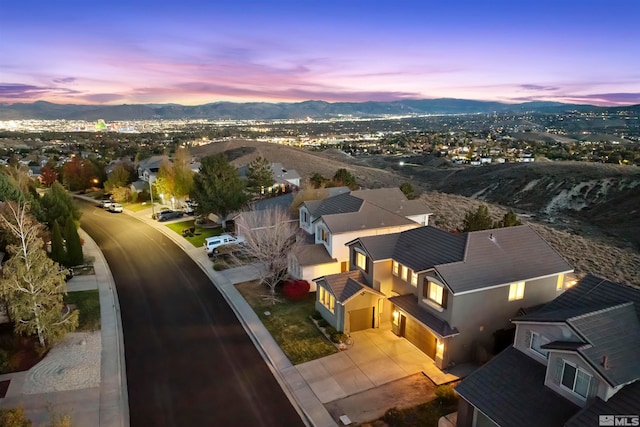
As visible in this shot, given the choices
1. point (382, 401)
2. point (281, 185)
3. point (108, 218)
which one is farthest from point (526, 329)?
point (108, 218)

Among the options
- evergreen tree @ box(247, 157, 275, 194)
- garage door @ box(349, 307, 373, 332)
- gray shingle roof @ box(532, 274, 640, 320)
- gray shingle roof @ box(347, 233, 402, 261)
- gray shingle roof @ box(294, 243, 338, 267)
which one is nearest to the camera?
gray shingle roof @ box(532, 274, 640, 320)

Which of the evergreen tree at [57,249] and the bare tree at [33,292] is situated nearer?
the bare tree at [33,292]

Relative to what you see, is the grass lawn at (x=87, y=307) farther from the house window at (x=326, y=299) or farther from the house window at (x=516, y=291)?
the house window at (x=516, y=291)

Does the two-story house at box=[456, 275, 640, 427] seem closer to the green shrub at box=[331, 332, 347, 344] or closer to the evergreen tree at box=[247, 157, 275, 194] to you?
the green shrub at box=[331, 332, 347, 344]

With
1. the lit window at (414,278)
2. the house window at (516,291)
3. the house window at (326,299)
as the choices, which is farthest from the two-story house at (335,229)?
the house window at (516,291)

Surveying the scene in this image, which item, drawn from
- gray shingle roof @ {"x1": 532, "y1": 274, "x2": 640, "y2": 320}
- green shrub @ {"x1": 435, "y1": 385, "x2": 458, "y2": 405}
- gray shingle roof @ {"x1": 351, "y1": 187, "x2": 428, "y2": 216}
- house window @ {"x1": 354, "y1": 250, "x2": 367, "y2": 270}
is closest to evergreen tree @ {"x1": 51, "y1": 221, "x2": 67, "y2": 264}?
house window @ {"x1": 354, "y1": 250, "x2": 367, "y2": 270}

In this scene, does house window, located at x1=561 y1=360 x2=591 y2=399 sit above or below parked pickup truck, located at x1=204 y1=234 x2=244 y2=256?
above

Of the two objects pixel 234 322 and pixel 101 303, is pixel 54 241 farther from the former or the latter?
pixel 234 322
